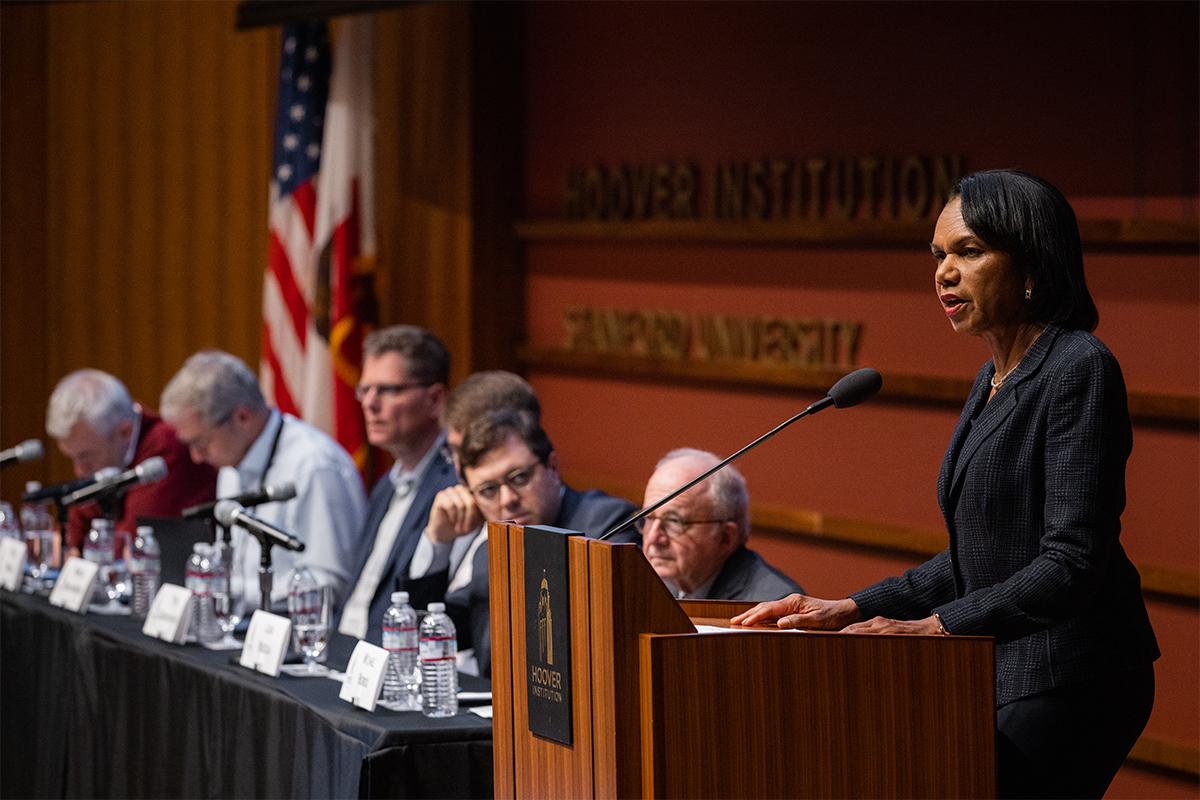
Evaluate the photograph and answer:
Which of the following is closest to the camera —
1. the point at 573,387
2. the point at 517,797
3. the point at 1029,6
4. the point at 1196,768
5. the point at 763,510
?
the point at 517,797

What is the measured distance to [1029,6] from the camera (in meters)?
4.09

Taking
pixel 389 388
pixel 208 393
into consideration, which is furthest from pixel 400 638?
pixel 208 393

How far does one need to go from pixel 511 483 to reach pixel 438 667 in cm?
55

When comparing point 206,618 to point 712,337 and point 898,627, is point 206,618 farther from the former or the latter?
point 712,337

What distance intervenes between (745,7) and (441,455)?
2176 millimetres

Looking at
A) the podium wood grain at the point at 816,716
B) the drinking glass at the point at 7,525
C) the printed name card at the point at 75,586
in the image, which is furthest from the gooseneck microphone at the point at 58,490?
the podium wood grain at the point at 816,716

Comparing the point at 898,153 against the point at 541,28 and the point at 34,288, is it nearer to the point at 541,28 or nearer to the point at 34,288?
the point at 541,28

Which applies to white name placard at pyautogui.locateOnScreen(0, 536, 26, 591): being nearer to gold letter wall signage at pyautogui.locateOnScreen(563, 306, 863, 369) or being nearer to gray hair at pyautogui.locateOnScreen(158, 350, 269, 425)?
gray hair at pyautogui.locateOnScreen(158, 350, 269, 425)

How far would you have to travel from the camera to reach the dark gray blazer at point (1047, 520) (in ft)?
5.28

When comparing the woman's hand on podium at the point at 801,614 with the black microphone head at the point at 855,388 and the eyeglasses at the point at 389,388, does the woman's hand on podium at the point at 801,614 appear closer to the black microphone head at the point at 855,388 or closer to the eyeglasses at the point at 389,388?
the black microphone head at the point at 855,388

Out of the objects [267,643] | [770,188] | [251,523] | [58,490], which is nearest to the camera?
[267,643]

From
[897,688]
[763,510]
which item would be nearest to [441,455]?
[763,510]

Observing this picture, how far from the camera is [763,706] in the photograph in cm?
159

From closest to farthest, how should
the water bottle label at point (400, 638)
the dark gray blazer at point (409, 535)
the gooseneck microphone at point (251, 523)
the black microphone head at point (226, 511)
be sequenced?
1. the water bottle label at point (400, 638)
2. the gooseneck microphone at point (251, 523)
3. the black microphone head at point (226, 511)
4. the dark gray blazer at point (409, 535)
